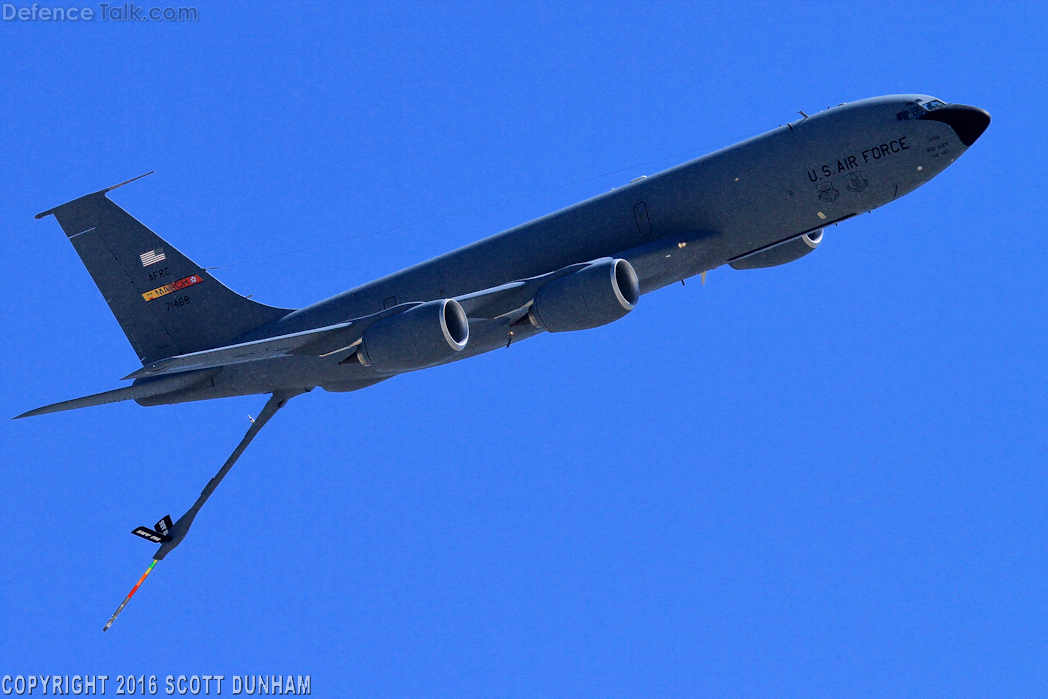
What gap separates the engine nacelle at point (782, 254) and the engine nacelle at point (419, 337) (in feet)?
33.5

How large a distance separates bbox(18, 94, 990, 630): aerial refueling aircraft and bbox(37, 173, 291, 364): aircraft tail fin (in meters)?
0.11

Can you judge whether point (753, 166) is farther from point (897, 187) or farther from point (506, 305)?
point (506, 305)

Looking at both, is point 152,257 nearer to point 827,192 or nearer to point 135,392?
point 135,392

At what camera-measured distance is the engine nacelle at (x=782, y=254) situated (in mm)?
37875

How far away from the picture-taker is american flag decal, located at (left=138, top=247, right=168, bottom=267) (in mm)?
42188

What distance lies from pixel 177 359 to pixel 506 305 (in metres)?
9.95

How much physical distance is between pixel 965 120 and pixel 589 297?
12.3m

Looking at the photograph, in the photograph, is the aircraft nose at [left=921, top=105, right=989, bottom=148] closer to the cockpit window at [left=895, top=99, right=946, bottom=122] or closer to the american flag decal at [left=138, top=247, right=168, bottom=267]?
the cockpit window at [left=895, top=99, right=946, bottom=122]

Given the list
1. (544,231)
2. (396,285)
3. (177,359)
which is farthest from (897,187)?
(177,359)

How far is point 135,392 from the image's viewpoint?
3847 centimetres

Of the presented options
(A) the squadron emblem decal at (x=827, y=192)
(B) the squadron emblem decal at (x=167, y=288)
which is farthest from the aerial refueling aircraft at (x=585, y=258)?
(B) the squadron emblem decal at (x=167, y=288)

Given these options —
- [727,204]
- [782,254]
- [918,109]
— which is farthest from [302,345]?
[918,109]

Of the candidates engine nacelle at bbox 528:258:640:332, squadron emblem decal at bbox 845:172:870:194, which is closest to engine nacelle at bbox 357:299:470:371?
engine nacelle at bbox 528:258:640:332

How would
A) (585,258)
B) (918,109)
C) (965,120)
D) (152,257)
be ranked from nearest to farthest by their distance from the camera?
(965,120) < (918,109) < (585,258) < (152,257)
